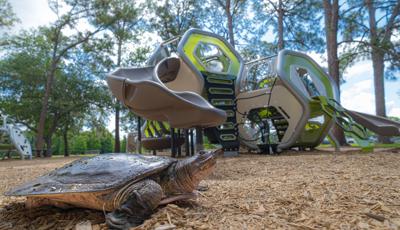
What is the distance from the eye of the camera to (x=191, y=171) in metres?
1.98

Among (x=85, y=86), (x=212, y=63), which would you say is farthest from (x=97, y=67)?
(x=212, y=63)

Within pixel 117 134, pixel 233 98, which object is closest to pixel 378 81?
pixel 233 98

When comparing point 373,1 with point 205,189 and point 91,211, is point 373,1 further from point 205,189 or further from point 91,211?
point 91,211

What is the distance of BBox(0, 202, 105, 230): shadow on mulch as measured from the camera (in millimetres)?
1817

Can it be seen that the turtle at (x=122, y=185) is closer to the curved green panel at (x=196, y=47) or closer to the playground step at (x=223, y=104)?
the playground step at (x=223, y=104)

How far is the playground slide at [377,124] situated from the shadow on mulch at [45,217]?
761cm

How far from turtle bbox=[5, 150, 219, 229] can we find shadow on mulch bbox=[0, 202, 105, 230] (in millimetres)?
55

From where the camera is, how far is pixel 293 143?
822 cm

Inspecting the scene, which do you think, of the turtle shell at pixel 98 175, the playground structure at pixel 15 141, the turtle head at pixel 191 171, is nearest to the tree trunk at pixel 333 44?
the turtle head at pixel 191 171

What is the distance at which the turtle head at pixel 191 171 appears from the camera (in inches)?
76.9

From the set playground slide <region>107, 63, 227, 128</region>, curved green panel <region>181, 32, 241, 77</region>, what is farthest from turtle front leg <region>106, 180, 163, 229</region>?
curved green panel <region>181, 32, 241, 77</region>

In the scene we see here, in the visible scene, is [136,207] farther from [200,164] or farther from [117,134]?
[117,134]

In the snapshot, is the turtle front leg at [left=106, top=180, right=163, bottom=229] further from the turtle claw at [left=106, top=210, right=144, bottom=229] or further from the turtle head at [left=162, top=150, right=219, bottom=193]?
the turtle head at [left=162, top=150, right=219, bottom=193]

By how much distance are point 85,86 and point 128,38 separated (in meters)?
4.25
